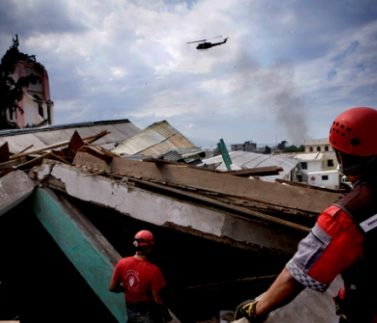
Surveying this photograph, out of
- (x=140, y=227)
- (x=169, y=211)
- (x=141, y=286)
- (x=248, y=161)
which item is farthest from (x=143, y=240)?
(x=248, y=161)

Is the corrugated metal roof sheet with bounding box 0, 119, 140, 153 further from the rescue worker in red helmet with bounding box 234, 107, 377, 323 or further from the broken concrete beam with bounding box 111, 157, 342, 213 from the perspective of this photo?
the rescue worker in red helmet with bounding box 234, 107, 377, 323

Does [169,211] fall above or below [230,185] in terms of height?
below

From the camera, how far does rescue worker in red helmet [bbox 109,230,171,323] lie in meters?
3.22

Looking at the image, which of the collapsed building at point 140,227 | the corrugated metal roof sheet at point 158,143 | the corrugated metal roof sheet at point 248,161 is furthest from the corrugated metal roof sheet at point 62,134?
the collapsed building at point 140,227

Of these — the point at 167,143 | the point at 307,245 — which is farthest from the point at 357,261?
the point at 167,143

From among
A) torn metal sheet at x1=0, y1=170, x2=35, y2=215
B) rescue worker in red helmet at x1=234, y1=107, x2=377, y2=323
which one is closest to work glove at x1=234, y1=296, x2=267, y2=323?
rescue worker in red helmet at x1=234, y1=107, x2=377, y2=323

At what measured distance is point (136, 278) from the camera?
130 inches

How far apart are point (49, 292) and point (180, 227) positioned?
2.80 meters

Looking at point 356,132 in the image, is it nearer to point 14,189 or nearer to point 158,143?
point 14,189

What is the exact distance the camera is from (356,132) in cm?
173

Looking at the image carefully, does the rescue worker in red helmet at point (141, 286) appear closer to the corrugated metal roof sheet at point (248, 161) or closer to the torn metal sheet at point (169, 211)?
the torn metal sheet at point (169, 211)

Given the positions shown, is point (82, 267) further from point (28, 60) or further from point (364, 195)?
point (28, 60)

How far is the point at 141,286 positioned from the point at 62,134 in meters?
8.14

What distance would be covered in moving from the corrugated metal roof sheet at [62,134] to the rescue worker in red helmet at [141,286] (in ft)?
18.6
